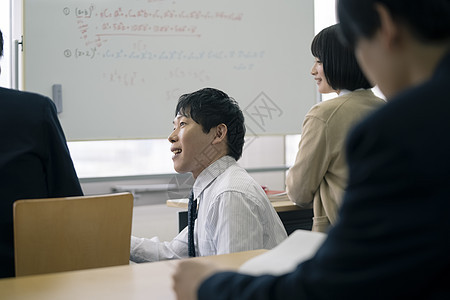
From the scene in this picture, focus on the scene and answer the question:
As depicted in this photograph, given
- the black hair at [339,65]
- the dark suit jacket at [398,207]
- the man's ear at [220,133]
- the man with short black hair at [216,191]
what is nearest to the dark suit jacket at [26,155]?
the man with short black hair at [216,191]

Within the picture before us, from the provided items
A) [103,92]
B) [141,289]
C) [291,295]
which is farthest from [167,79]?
[291,295]

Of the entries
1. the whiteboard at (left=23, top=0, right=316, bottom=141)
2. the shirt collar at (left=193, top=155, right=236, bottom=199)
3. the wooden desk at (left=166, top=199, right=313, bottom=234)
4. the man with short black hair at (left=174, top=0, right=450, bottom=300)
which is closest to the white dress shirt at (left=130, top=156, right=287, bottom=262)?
the shirt collar at (left=193, top=155, right=236, bottom=199)

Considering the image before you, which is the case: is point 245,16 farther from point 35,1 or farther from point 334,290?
point 334,290

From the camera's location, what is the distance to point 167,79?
330 cm

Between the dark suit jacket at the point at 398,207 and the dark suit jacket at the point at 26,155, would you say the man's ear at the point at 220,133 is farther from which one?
the dark suit jacket at the point at 398,207

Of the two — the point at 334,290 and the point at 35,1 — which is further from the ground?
the point at 35,1

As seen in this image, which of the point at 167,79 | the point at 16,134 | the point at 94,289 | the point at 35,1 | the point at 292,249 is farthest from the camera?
the point at 167,79

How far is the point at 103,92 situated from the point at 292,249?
2.42 m

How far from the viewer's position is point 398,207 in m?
0.55

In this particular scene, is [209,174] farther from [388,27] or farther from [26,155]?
[388,27]

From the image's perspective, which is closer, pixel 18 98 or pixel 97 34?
pixel 18 98

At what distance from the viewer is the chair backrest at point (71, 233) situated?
1.40 meters

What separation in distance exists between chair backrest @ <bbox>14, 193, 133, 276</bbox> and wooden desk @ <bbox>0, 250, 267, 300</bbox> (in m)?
0.28

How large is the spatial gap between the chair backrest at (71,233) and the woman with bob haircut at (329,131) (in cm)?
85
